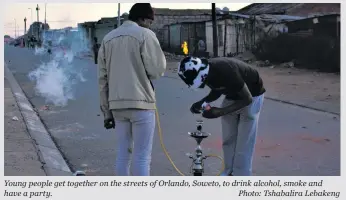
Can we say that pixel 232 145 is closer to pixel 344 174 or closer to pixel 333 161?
pixel 344 174

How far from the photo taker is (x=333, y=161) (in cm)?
521

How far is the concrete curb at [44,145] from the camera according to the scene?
4.83 meters

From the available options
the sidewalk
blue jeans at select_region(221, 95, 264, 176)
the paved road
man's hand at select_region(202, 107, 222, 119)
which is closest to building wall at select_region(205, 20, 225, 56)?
the paved road

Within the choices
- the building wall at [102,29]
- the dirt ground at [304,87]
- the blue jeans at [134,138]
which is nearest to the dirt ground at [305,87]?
the dirt ground at [304,87]

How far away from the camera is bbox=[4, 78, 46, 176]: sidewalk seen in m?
4.59

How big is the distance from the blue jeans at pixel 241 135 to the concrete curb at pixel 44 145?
1.62 meters

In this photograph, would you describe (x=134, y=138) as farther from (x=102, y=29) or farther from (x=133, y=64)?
(x=102, y=29)

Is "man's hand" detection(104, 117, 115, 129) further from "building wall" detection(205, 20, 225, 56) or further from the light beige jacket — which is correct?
"building wall" detection(205, 20, 225, 56)

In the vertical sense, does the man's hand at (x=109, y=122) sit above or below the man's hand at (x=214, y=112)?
below

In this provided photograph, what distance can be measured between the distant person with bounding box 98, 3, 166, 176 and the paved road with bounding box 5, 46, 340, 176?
4.35 ft

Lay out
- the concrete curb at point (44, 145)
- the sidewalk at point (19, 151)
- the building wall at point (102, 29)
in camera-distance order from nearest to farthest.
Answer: the sidewalk at point (19, 151) < the concrete curb at point (44, 145) < the building wall at point (102, 29)
